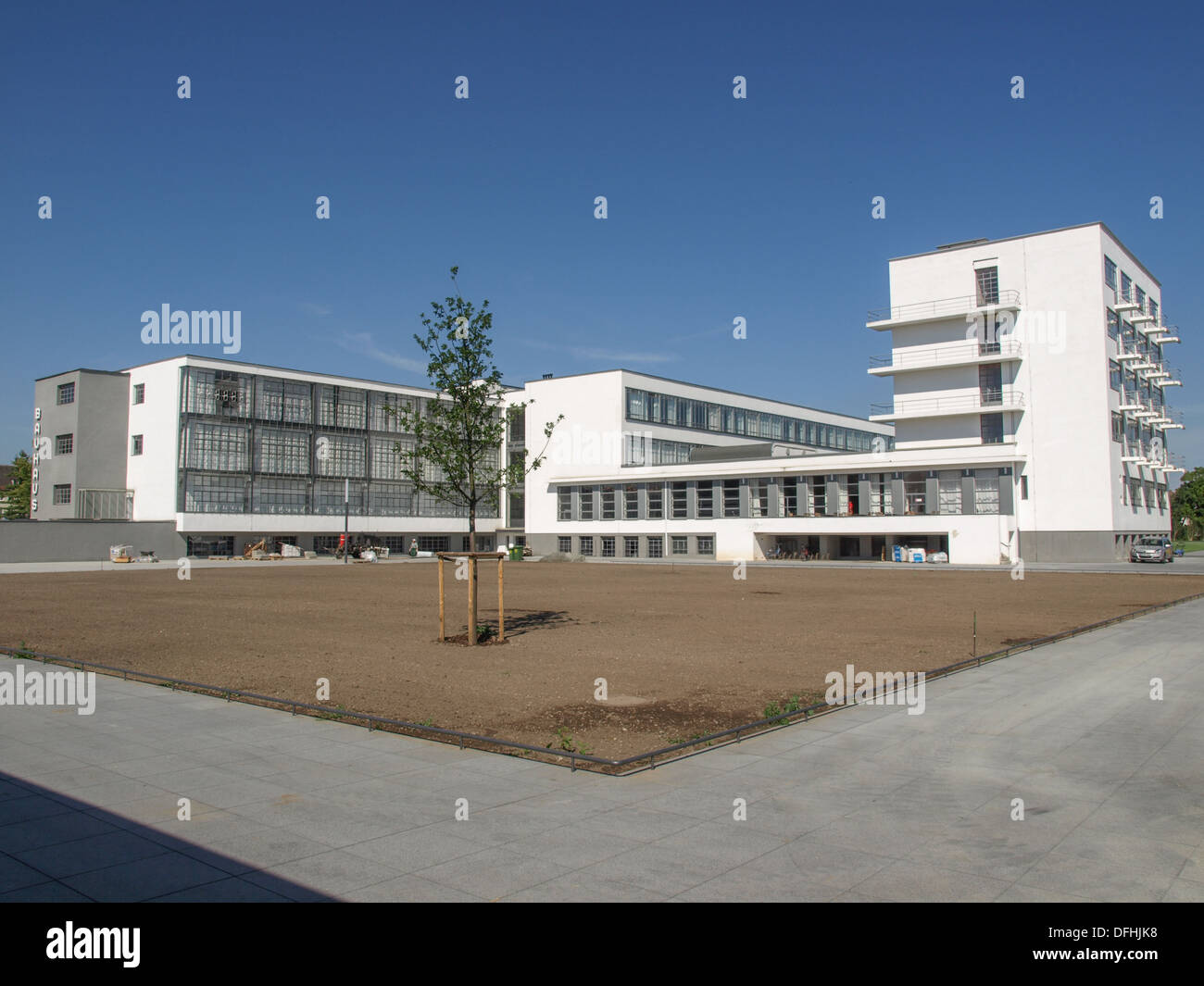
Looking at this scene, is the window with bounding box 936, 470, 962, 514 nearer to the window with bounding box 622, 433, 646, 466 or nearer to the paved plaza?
the window with bounding box 622, 433, 646, 466

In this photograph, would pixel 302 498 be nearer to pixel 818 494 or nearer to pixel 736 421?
pixel 818 494

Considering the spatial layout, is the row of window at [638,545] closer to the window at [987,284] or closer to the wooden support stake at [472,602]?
the window at [987,284]

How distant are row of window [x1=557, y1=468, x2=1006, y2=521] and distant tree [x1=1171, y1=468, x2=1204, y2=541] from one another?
3465 inches

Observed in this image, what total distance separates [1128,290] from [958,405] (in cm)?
1605

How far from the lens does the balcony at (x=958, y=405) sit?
61219 mm

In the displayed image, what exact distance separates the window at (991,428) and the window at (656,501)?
2635 centimetres

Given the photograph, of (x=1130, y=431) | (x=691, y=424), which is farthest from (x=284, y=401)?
(x=1130, y=431)

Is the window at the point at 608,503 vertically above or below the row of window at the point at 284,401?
below

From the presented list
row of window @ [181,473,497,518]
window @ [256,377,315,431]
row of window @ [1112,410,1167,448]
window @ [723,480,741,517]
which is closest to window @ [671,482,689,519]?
window @ [723,480,741,517]

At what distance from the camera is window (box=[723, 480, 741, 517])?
236ft

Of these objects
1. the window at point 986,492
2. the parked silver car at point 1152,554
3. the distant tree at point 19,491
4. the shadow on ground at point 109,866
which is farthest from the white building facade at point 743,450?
the shadow on ground at point 109,866

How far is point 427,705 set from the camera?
11352 mm

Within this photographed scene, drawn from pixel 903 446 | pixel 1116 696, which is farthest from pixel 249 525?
pixel 1116 696
